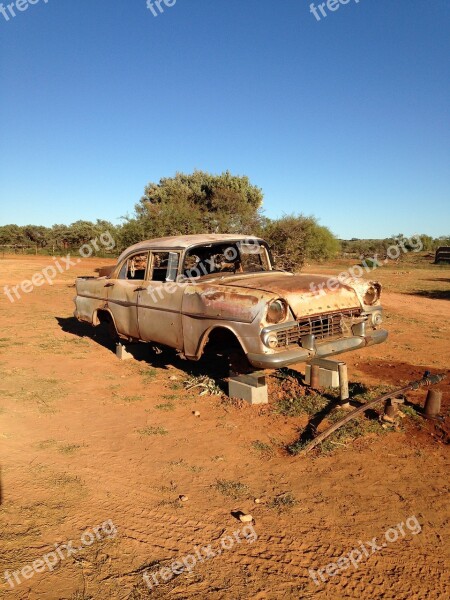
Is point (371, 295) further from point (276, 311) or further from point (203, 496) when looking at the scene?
point (203, 496)

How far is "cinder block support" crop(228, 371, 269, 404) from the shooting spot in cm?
474

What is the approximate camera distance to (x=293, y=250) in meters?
15.2

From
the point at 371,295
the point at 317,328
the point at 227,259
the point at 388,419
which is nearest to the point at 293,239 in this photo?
the point at 227,259

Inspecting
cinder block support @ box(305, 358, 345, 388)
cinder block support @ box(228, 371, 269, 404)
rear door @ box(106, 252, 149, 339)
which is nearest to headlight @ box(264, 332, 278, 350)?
cinder block support @ box(228, 371, 269, 404)

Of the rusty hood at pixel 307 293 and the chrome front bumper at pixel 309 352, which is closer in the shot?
the chrome front bumper at pixel 309 352

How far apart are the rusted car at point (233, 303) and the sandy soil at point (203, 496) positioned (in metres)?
0.77

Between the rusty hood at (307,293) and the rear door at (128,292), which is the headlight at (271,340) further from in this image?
the rear door at (128,292)

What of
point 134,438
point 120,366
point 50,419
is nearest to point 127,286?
point 120,366

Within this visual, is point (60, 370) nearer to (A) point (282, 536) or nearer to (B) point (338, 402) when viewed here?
(B) point (338, 402)

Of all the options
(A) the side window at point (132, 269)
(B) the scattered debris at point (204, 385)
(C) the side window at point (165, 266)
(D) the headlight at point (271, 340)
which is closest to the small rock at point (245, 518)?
(D) the headlight at point (271, 340)

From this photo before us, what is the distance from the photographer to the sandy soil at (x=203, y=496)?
2299mm

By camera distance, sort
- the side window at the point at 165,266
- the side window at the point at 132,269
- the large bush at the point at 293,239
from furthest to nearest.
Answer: the large bush at the point at 293,239
the side window at the point at 132,269
the side window at the point at 165,266

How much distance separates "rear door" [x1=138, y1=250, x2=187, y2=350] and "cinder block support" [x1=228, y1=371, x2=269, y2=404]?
81 centimetres

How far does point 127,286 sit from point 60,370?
1622 millimetres
